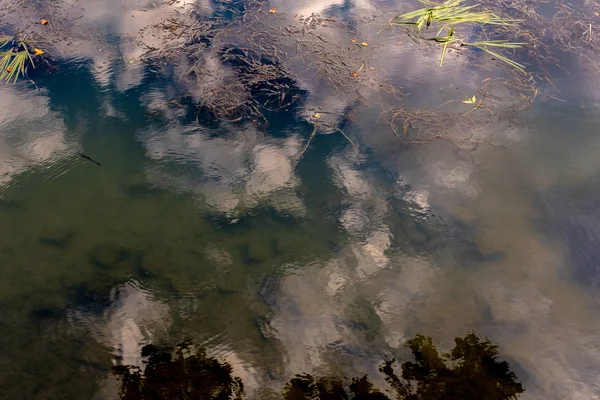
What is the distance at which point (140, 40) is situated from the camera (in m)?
4.49

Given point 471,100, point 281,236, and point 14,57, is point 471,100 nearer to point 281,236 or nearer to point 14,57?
point 281,236

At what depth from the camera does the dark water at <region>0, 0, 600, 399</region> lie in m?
2.53

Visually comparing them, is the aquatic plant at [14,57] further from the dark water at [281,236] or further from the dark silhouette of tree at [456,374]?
the dark silhouette of tree at [456,374]

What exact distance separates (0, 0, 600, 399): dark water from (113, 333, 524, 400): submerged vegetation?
83 millimetres

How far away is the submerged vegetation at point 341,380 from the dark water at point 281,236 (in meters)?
0.08

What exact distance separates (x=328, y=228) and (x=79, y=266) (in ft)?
5.88

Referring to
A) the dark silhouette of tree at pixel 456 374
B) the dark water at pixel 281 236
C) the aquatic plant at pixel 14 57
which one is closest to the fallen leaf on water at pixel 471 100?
the dark water at pixel 281 236

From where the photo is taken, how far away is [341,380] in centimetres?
241

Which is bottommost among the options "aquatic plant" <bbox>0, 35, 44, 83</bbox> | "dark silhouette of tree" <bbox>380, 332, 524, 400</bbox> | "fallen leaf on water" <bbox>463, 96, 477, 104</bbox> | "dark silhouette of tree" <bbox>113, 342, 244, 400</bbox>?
"dark silhouette of tree" <bbox>380, 332, 524, 400</bbox>

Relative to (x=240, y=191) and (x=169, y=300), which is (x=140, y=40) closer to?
(x=240, y=191)

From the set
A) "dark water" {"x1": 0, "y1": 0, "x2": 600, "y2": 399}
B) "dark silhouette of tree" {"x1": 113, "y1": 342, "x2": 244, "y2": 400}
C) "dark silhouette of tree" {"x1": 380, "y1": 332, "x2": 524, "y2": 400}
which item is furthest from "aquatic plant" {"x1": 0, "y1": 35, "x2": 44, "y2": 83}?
"dark silhouette of tree" {"x1": 380, "y1": 332, "x2": 524, "y2": 400}

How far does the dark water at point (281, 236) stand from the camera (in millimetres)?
2531

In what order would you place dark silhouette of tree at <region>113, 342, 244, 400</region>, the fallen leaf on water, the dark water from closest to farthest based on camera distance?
dark silhouette of tree at <region>113, 342, 244, 400</region>
the dark water
the fallen leaf on water

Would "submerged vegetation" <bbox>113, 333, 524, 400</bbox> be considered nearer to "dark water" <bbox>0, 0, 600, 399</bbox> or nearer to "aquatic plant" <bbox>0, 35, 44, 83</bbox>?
"dark water" <bbox>0, 0, 600, 399</bbox>
